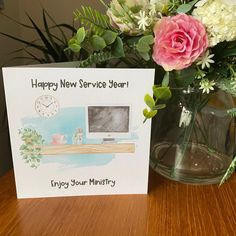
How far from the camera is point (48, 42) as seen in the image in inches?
38.6

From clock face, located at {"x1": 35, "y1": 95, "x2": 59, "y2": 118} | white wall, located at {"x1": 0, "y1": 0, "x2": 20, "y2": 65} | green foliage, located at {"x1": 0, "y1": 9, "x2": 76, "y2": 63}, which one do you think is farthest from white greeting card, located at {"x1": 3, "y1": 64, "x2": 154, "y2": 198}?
white wall, located at {"x1": 0, "y1": 0, "x2": 20, "y2": 65}

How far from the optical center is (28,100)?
1.76 feet

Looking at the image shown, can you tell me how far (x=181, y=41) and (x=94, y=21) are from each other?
0.57ft

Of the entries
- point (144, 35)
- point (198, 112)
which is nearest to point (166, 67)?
point (144, 35)

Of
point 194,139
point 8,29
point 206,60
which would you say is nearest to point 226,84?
point 206,60

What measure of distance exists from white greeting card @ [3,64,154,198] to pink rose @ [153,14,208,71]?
2.2 inches

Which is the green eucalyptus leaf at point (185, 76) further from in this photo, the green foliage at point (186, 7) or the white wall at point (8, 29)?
the white wall at point (8, 29)

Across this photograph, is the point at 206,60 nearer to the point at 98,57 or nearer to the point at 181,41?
the point at 181,41

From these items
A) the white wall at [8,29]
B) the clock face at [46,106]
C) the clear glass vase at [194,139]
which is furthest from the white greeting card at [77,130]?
the white wall at [8,29]

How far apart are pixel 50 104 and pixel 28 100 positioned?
38mm

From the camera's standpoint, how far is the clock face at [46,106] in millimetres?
538

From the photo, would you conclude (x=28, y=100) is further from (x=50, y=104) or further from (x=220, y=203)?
(x=220, y=203)

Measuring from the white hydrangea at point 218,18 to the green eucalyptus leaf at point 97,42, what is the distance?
161 mm

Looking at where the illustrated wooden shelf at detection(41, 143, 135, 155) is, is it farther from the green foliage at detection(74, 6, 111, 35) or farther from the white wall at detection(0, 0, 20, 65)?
the white wall at detection(0, 0, 20, 65)
